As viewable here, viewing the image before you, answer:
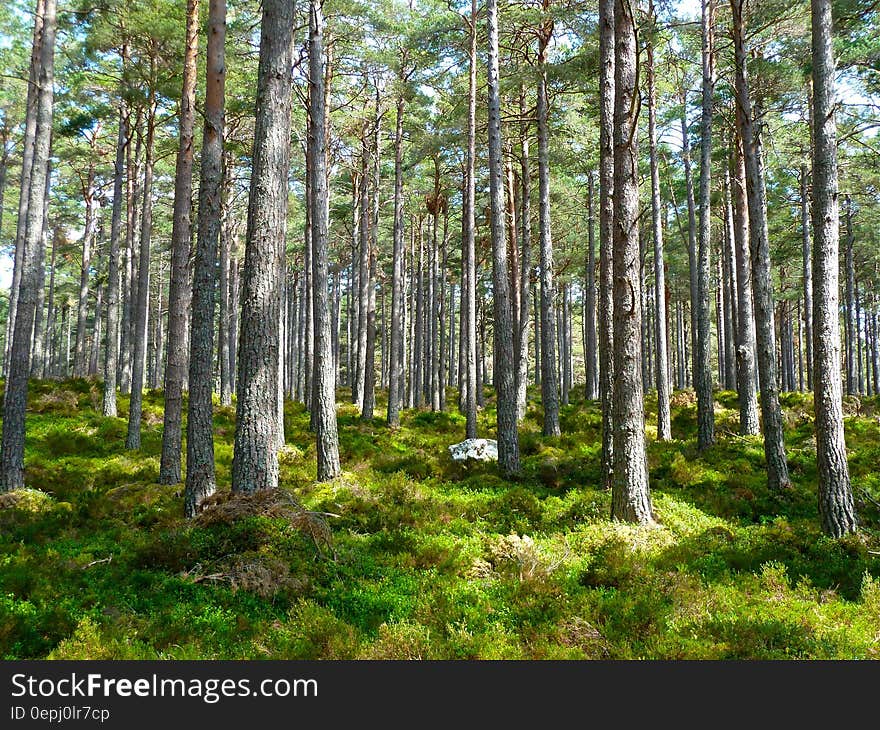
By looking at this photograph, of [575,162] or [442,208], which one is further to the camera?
[442,208]

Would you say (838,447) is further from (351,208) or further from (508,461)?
(351,208)

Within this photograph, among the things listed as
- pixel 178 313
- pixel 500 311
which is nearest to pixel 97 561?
pixel 178 313

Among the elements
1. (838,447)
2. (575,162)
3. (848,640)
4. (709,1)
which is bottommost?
(848,640)

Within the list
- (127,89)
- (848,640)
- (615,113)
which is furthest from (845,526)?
(127,89)

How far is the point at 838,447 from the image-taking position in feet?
23.5

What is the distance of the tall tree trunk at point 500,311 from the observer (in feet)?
36.8

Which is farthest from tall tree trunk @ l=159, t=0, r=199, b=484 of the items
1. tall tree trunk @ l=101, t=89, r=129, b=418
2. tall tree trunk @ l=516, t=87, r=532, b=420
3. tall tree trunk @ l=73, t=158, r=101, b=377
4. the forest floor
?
tall tree trunk @ l=73, t=158, r=101, b=377

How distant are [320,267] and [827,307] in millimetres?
8993

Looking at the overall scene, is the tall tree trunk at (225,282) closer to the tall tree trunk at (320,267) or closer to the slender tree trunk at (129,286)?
the slender tree trunk at (129,286)

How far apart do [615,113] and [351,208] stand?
17.2 metres

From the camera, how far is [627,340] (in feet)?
25.0

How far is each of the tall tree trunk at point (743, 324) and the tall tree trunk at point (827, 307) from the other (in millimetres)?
3714

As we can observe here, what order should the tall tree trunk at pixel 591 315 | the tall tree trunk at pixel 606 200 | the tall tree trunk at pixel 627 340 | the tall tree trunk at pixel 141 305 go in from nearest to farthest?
the tall tree trunk at pixel 627 340 → the tall tree trunk at pixel 606 200 → the tall tree trunk at pixel 141 305 → the tall tree trunk at pixel 591 315

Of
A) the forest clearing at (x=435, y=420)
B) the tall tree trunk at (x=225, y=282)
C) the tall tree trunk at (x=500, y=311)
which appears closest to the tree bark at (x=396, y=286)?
the forest clearing at (x=435, y=420)
